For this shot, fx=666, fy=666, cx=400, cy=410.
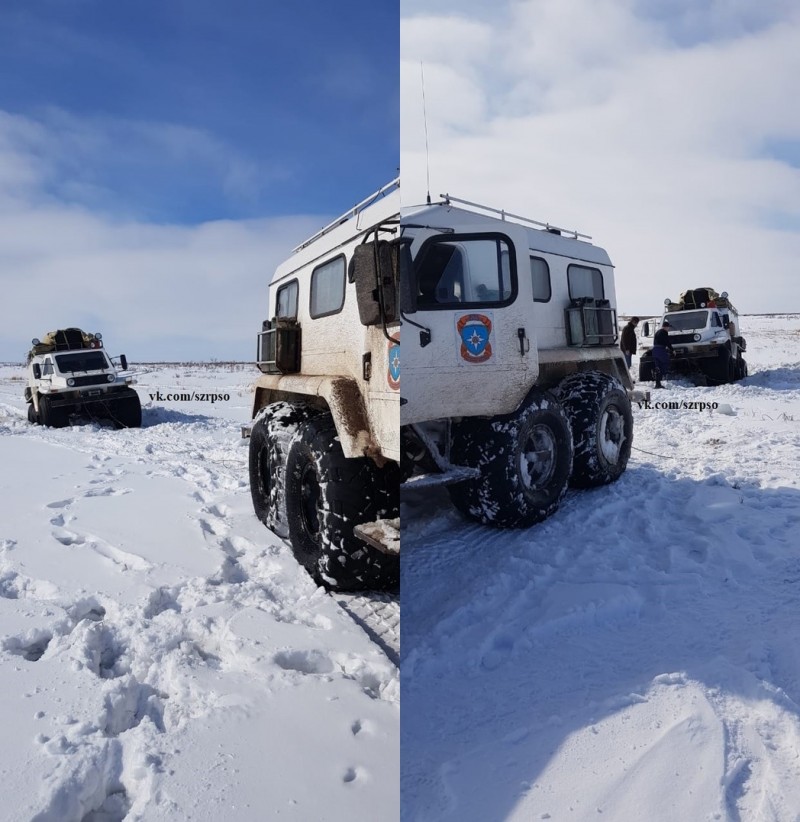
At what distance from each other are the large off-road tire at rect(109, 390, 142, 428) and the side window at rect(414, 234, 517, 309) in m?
8.85

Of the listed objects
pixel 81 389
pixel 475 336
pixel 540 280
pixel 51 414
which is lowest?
pixel 51 414

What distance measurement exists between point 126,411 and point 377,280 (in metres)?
9.91

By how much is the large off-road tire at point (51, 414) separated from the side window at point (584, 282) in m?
8.62

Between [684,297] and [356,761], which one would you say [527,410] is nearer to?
[356,761]

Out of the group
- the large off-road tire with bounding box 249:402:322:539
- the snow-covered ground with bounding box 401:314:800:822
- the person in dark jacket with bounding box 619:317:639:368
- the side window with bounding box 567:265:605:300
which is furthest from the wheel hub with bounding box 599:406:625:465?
the person in dark jacket with bounding box 619:317:639:368

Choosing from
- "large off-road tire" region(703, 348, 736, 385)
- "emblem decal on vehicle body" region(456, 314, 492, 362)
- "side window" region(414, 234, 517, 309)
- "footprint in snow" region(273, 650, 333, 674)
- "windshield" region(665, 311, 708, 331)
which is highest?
"windshield" region(665, 311, 708, 331)

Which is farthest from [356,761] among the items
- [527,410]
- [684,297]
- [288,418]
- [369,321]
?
[684,297]

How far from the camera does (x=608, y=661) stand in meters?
2.05

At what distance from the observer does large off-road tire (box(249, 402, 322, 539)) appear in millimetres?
3559

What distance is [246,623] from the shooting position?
97.3 inches

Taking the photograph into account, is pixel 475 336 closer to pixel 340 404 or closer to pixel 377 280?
pixel 340 404

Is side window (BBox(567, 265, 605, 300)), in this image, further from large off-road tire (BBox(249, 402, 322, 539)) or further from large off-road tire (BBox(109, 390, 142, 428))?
large off-road tire (BBox(109, 390, 142, 428))

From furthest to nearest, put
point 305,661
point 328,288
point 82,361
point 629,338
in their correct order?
point 629,338 < point 82,361 < point 328,288 < point 305,661

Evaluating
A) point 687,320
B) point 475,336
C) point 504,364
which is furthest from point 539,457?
point 687,320
